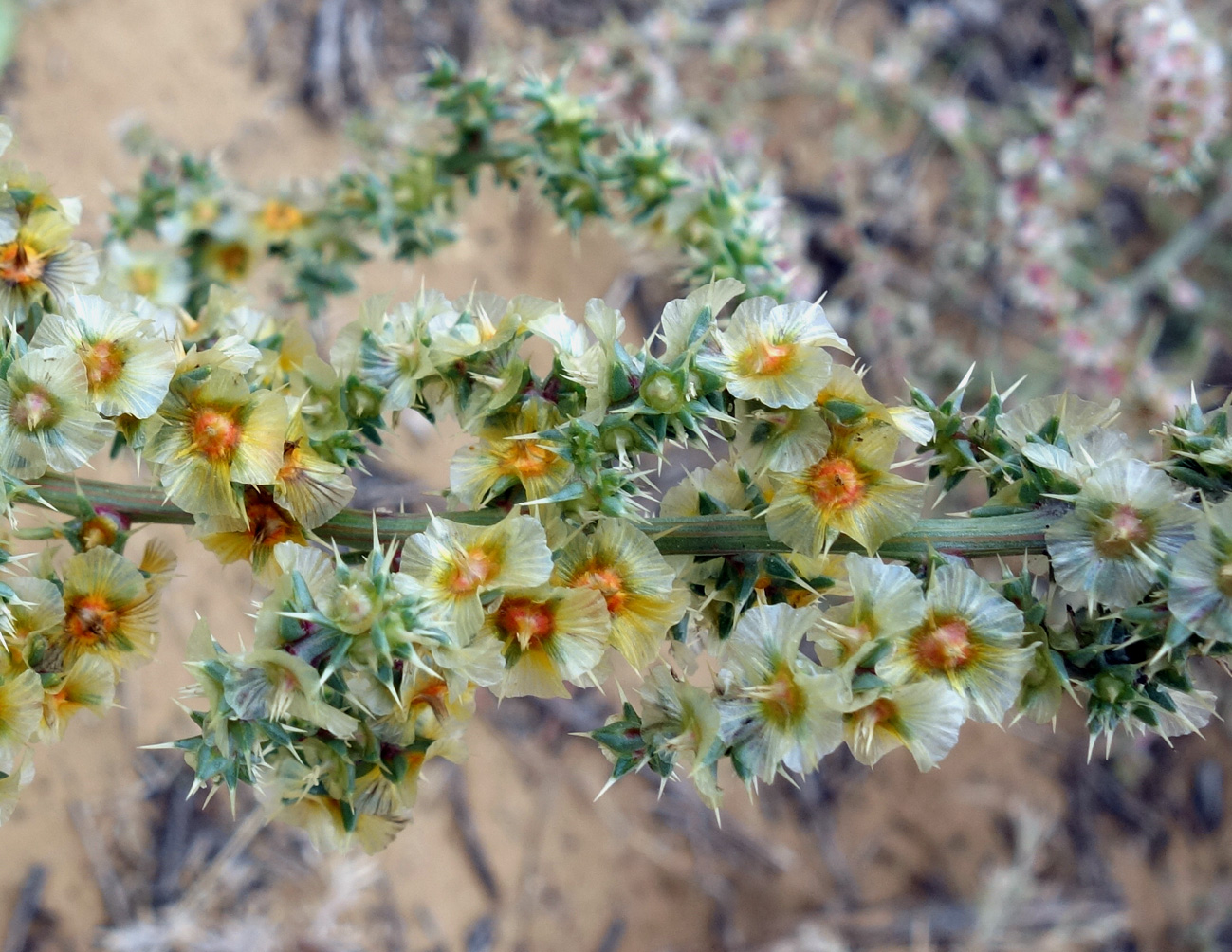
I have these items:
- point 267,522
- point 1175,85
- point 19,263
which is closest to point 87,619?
point 267,522

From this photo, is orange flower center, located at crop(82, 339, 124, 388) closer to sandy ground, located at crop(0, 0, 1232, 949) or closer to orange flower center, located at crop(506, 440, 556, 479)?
orange flower center, located at crop(506, 440, 556, 479)

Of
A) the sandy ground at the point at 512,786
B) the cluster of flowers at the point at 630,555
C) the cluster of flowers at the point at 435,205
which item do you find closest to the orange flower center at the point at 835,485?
the cluster of flowers at the point at 630,555

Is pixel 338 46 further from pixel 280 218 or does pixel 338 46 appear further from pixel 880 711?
pixel 880 711

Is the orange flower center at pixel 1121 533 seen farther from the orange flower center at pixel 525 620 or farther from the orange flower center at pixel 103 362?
the orange flower center at pixel 103 362

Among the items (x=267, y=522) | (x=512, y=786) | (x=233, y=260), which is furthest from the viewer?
(x=512, y=786)

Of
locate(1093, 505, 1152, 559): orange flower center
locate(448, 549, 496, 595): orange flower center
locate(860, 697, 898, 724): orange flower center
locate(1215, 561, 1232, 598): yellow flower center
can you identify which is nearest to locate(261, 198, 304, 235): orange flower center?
locate(448, 549, 496, 595): orange flower center

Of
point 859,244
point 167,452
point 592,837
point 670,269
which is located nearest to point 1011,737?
point 592,837
